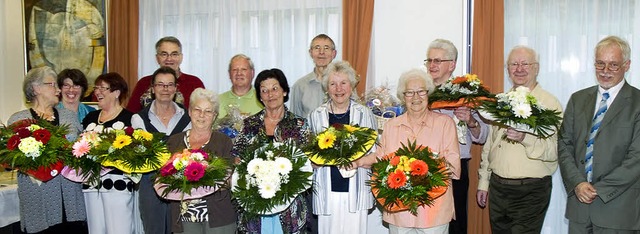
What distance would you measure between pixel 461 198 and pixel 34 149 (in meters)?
3.32

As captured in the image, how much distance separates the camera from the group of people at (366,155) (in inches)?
156

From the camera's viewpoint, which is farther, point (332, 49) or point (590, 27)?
point (590, 27)

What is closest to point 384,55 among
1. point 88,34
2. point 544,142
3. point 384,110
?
point 384,110

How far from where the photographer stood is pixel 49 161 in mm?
4262

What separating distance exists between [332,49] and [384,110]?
2.99 ft

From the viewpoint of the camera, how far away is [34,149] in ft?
13.6

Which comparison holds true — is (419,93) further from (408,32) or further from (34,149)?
(34,149)

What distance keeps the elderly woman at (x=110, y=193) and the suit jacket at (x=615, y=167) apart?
11.2ft

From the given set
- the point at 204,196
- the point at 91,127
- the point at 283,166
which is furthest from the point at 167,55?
the point at 283,166

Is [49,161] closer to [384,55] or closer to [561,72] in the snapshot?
[384,55]

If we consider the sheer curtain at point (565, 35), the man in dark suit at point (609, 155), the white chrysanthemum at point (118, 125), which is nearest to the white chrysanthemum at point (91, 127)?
the white chrysanthemum at point (118, 125)

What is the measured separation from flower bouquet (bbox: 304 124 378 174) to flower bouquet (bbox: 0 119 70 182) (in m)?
1.93

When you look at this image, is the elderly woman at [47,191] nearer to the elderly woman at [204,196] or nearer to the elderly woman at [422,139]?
the elderly woman at [204,196]

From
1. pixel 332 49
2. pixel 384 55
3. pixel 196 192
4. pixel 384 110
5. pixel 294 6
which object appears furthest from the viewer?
pixel 294 6
